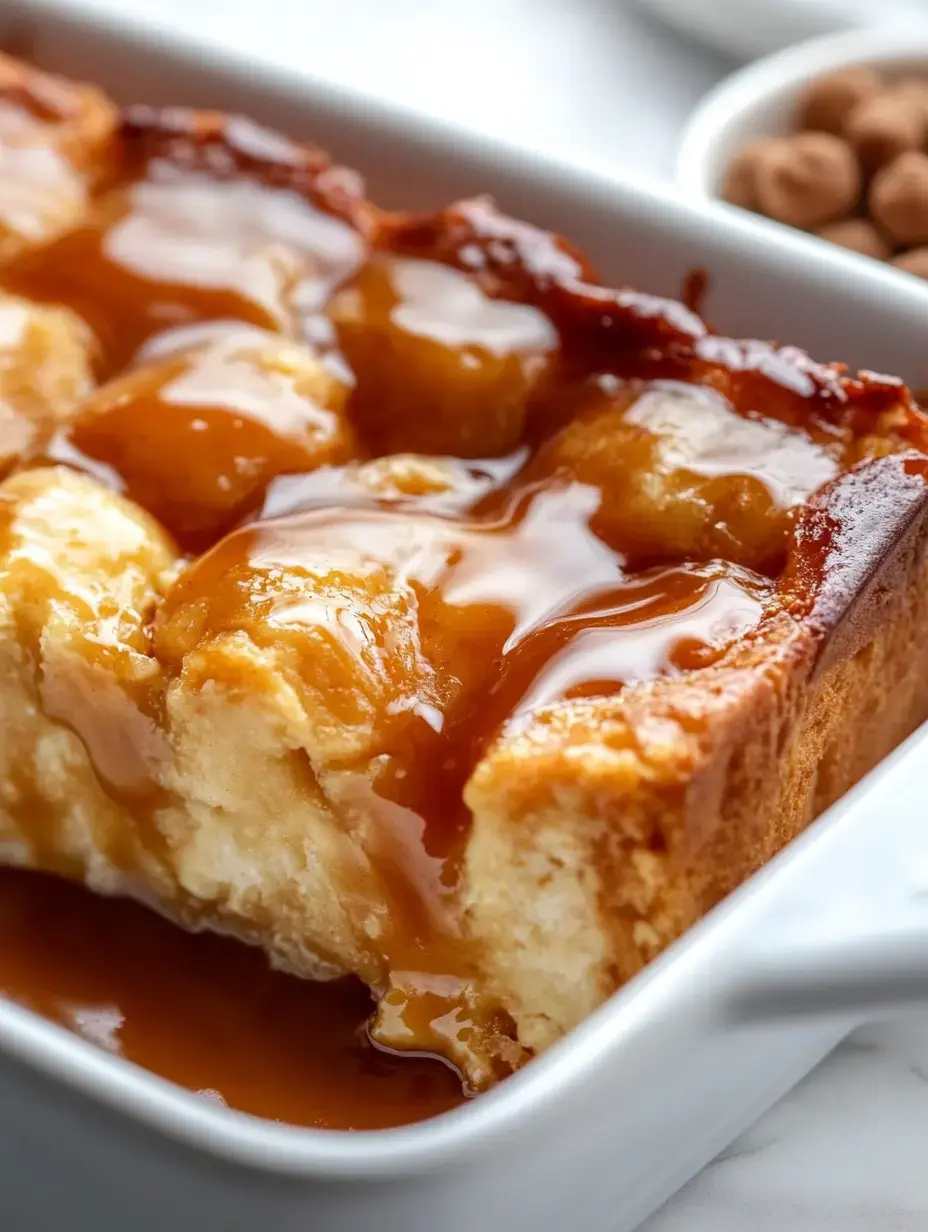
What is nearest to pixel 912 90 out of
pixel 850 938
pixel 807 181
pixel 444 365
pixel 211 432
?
pixel 807 181

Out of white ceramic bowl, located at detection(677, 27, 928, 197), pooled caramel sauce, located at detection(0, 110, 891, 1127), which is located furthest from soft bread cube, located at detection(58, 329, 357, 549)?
white ceramic bowl, located at detection(677, 27, 928, 197)

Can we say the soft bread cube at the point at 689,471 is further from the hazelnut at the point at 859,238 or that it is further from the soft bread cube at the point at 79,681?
the hazelnut at the point at 859,238

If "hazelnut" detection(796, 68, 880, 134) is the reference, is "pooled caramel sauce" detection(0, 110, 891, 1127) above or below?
below

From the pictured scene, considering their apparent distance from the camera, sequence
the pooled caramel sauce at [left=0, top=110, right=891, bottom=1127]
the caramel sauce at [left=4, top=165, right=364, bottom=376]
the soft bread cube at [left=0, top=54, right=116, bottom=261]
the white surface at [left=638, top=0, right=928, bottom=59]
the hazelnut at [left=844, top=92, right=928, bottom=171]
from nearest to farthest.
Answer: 1. the pooled caramel sauce at [left=0, top=110, right=891, bottom=1127]
2. the caramel sauce at [left=4, top=165, right=364, bottom=376]
3. the soft bread cube at [left=0, top=54, right=116, bottom=261]
4. the hazelnut at [left=844, top=92, right=928, bottom=171]
5. the white surface at [left=638, top=0, right=928, bottom=59]

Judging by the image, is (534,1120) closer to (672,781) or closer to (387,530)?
(672,781)

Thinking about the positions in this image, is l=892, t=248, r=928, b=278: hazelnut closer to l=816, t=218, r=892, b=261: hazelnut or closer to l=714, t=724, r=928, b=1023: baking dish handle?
l=816, t=218, r=892, b=261: hazelnut

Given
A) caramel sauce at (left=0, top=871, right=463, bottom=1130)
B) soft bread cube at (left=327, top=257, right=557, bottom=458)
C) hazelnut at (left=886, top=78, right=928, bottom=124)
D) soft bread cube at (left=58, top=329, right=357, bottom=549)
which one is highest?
hazelnut at (left=886, top=78, right=928, bottom=124)

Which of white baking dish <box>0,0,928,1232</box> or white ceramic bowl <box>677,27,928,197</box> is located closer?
white baking dish <box>0,0,928,1232</box>

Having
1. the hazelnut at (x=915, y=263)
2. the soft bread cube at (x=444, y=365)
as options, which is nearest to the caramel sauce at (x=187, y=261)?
the soft bread cube at (x=444, y=365)

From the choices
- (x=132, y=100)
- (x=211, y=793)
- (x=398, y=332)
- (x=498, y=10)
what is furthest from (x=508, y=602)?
(x=498, y=10)
